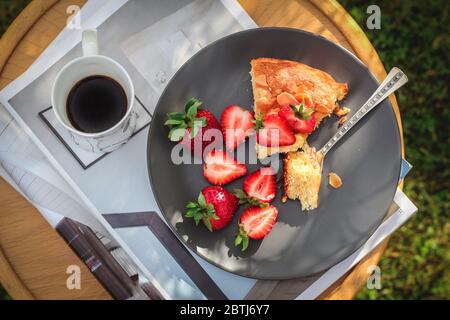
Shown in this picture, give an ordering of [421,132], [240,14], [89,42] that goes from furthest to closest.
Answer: [421,132], [240,14], [89,42]

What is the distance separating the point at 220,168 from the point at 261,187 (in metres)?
0.10

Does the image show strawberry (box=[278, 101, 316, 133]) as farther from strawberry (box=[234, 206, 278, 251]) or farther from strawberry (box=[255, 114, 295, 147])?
strawberry (box=[234, 206, 278, 251])

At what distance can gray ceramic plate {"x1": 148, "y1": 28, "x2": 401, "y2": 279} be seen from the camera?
1091 millimetres

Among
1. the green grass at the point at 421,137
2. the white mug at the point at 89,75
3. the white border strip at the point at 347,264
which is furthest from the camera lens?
the green grass at the point at 421,137

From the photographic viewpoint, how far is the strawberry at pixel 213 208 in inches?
42.1

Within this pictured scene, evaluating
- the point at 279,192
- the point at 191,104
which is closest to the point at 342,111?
the point at 279,192

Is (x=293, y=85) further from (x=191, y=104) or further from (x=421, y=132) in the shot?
(x=421, y=132)

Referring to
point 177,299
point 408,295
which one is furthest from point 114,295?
point 408,295

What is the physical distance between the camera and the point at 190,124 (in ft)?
3.55

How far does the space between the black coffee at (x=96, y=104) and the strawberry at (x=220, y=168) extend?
22 centimetres

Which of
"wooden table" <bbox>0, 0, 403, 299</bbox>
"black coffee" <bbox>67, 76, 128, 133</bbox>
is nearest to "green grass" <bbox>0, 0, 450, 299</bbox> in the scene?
"wooden table" <bbox>0, 0, 403, 299</bbox>

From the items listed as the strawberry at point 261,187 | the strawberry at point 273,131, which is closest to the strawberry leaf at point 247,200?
the strawberry at point 261,187

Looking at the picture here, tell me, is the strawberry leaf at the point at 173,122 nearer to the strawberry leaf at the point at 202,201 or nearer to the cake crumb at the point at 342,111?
the strawberry leaf at the point at 202,201

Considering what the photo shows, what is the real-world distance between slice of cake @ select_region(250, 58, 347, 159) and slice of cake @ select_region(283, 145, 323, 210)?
1.1 inches
